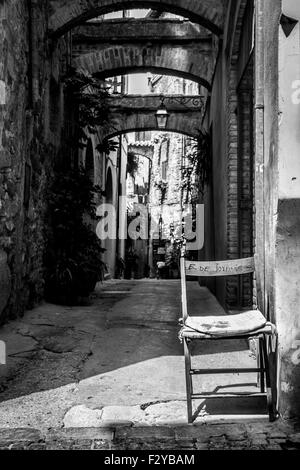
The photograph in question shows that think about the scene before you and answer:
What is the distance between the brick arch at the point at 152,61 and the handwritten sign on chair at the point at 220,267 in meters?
6.95

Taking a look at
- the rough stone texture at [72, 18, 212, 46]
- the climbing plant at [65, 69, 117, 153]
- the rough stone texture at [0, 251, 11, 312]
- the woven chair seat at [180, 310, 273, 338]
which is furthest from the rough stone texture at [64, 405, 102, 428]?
the rough stone texture at [72, 18, 212, 46]

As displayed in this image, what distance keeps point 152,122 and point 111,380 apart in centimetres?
1074

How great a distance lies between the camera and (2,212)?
5191 millimetres

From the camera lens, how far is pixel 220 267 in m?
3.49

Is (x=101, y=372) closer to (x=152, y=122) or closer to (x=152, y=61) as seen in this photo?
(x=152, y=61)

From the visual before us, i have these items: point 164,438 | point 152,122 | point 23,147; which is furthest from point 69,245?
point 152,122

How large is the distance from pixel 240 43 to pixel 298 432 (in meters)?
4.80

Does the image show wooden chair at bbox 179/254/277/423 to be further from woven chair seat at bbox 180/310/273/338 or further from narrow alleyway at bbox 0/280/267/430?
narrow alleyway at bbox 0/280/267/430

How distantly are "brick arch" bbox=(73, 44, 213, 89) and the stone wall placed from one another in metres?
2.58

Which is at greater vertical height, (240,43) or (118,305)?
(240,43)

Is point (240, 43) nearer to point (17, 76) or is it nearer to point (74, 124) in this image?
point (17, 76)

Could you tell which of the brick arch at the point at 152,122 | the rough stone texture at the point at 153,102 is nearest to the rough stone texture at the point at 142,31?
the rough stone texture at the point at 153,102

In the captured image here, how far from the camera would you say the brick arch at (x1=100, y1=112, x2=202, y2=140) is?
13422 millimetres
